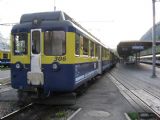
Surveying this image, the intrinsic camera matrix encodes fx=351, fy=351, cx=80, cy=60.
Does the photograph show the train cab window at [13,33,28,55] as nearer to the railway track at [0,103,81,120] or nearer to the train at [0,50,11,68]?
the railway track at [0,103,81,120]

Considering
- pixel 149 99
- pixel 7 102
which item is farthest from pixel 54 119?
pixel 149 99

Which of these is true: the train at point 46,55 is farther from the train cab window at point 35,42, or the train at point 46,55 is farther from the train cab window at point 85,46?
the train cab window at point 85,46

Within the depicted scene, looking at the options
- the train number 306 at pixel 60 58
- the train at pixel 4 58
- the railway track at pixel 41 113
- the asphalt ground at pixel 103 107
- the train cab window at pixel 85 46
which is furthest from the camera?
the train at pixel 4 58

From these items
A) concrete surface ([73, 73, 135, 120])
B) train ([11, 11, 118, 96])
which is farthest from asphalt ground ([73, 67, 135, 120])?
train ([11, 11, 118, 96])

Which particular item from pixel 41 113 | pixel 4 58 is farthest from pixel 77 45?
pixel 4 58

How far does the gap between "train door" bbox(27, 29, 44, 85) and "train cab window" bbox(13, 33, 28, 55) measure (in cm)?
32

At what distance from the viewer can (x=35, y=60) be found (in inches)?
466

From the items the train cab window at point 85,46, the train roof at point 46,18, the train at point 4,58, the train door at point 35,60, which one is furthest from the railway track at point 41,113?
the train at point 4,58

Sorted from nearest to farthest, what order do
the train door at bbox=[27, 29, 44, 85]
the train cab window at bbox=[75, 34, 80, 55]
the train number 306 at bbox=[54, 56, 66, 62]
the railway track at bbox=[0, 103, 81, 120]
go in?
1. the railway track at bbox=[0, 103, 81, 120]
2. the train number 306 at bbox=[54, 56, 66, 62]
3. the train door at bbox=[27, 29, 44, 85]
4. the train cab window at bbox=[75, 34, 80, 55]

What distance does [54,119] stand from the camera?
1014 centimetres

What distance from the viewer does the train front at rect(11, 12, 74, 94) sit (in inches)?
456

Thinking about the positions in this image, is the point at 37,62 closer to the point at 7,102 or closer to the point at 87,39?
the point at 7,102

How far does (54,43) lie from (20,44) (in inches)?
53.0

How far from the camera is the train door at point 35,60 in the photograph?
11.7 metres
